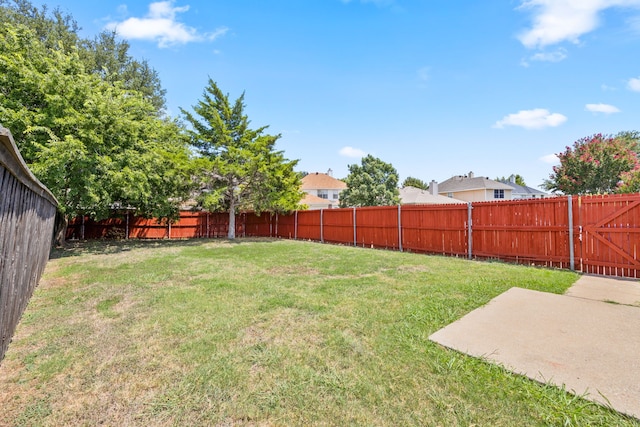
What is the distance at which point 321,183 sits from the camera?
41.6m

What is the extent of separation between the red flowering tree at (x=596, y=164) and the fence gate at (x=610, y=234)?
1762 cm

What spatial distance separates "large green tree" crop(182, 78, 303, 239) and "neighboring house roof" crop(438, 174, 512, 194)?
82.4 feet

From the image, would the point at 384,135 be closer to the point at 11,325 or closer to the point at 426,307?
the point at 426,307

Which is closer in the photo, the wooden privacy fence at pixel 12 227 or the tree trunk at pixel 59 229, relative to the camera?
the wooden privacy fence at pixel 12 227

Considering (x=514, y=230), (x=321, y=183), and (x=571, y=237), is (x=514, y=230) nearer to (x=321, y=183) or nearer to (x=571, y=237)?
(x=571, y=237)

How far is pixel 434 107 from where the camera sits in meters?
12.6

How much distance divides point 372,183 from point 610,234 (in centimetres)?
1924

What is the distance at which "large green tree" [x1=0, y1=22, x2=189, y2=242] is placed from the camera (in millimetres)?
8383

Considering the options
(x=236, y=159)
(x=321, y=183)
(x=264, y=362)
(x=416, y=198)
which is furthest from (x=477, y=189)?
(x=264, y=362)

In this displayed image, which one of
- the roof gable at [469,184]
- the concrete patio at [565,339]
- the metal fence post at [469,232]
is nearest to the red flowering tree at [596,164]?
the roof gable at [469,184]

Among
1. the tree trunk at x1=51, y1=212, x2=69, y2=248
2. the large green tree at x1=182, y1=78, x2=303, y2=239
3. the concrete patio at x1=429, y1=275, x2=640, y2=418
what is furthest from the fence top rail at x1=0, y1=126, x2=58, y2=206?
the tree trunk at x1=51, y1=212, x2=69, y2=248

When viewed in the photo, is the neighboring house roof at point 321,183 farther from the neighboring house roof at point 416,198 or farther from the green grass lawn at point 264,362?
the green grass lawn at point 264,362

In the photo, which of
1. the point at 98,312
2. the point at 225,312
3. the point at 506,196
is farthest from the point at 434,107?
the point at 506,196

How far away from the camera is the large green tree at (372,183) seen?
80.9 feet
